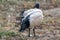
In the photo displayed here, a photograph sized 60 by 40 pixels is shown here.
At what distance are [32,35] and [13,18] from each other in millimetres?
2263

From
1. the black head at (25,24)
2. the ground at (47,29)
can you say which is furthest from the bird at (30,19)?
the ground at (47,29)

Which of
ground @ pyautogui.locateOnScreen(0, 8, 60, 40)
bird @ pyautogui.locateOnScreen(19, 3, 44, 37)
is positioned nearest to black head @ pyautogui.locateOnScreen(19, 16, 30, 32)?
bird @ pyautogui.locateOnScreen(19, 3, 44, 37)

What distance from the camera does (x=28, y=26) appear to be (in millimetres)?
7422

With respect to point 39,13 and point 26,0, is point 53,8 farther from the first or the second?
point 39,13

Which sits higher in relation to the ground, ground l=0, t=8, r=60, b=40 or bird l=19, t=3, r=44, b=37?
bird l=19, t=3, r=44, b=37

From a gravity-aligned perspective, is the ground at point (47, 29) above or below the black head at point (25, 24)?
below

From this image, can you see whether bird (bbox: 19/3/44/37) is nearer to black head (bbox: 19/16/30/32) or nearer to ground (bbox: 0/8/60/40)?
black head (bbox: 19/16/30/32)

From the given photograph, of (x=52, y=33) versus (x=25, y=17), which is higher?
(x=25, y=17)

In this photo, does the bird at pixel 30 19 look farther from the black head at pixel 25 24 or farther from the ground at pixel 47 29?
the ground at pixel 47 29

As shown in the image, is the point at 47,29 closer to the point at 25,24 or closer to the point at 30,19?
the point at 30,19

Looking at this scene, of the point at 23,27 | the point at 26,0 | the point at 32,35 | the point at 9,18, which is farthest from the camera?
the point at 26,0

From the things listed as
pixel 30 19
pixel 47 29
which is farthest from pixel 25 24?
pixel 47 29

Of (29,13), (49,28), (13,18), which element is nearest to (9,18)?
(13,18)

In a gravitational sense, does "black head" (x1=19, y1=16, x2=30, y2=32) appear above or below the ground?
above
